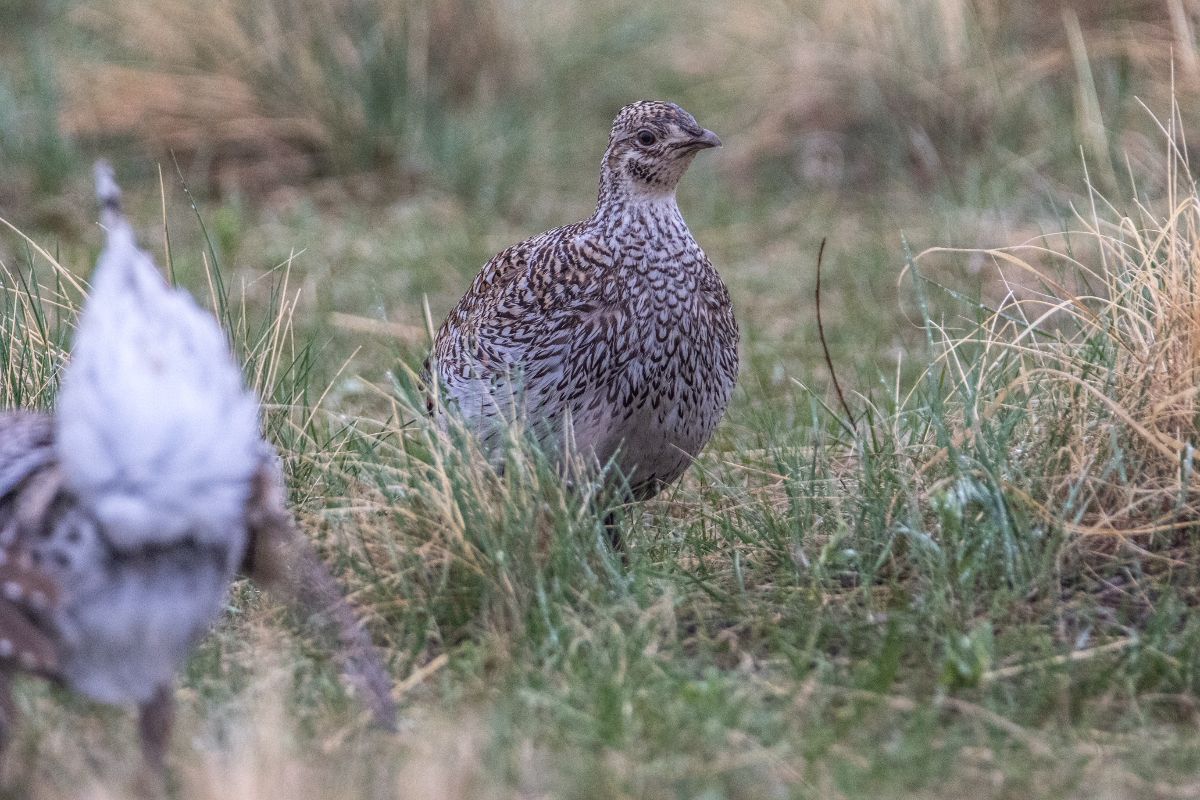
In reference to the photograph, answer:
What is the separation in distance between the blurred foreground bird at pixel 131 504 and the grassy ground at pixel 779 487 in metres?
0.21

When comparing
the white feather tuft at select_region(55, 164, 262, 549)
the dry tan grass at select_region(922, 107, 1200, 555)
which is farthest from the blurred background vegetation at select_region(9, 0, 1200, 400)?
the white feather tuft at select_region(55, 164, 262, 549)

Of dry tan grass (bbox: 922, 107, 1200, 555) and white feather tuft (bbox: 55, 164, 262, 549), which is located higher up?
white feather tuft (bbox: 55, 164, 262, 549)

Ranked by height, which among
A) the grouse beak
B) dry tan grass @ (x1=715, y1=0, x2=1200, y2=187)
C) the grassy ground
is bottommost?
the grassy ground

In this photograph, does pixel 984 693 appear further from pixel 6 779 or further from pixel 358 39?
pixel 358 39

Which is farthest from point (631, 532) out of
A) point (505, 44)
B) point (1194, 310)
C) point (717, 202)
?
point (505, 44)

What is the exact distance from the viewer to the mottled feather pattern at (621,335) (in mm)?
4113

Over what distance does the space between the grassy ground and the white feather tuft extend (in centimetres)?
40

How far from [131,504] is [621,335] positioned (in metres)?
1.68

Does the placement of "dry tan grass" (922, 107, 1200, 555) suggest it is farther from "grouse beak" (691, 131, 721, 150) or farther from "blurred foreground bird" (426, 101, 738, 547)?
"grouse beak" (691, 131, 721, 150)

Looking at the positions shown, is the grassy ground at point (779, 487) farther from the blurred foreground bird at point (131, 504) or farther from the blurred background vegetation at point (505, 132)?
the blurred foreground bird at point (131, 504)

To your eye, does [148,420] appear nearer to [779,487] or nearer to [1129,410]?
[779,487]

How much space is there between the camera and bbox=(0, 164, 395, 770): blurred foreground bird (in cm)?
265

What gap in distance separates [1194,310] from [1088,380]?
293mm

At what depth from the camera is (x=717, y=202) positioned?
7.78m
